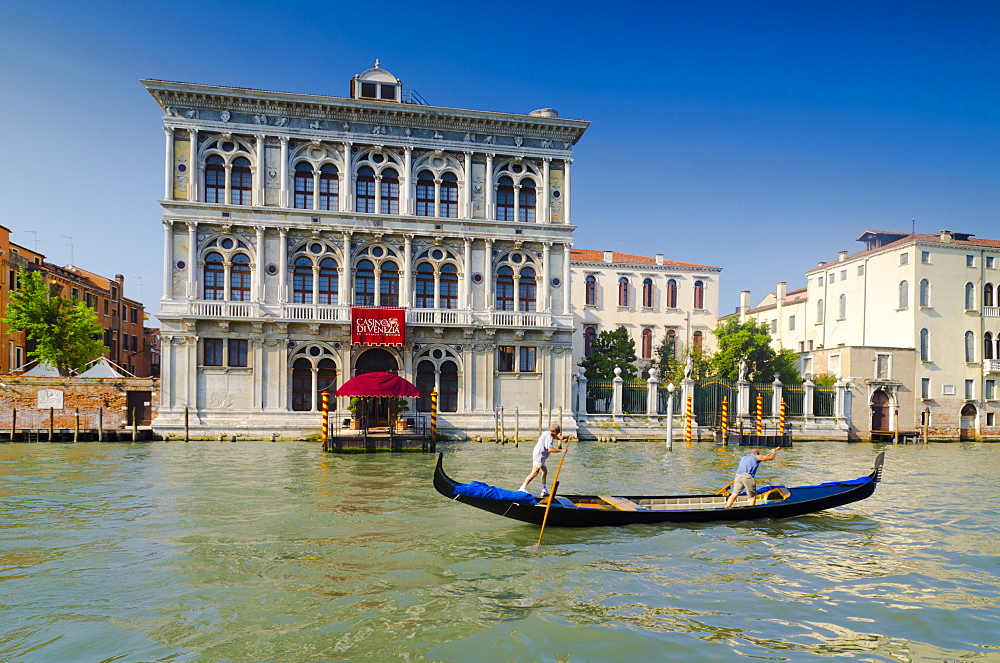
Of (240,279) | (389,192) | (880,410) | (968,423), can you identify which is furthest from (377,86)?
(968,423)

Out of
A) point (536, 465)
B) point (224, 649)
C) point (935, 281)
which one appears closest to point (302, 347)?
point (536, 465)

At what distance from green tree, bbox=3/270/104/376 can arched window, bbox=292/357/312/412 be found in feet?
31.4

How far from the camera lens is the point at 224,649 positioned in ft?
20.3

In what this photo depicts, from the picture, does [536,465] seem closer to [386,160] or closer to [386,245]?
[386,245]

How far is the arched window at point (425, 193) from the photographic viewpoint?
25.8 meters

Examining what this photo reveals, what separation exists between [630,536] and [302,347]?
16931 millimetres

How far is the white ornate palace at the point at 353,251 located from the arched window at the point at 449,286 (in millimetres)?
53

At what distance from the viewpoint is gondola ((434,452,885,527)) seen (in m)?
10.2

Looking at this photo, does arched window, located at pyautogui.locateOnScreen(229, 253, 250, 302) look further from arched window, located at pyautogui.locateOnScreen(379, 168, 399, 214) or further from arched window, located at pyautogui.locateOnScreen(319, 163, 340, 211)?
arched window, located at pyautogui.locateOnScreen(379, 168, 399, 214)

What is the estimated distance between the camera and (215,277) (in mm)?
24328

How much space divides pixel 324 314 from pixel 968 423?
95.6ft

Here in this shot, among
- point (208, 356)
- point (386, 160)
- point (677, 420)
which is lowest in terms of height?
point (677, 420)

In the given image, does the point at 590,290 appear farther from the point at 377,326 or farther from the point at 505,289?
the point at 377,326

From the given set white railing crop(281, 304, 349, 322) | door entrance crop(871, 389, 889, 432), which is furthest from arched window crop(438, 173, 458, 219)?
door entrance crop(871, 389, 889, 432)
